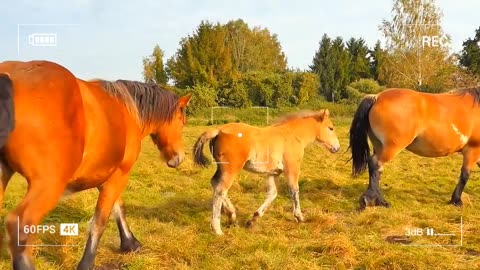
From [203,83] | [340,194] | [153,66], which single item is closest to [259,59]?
[153,66]

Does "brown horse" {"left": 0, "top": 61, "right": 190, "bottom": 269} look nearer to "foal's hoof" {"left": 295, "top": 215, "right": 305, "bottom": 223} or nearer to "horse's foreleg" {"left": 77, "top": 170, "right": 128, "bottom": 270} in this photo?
"horse's foreleg" {"left": 77, "top": 170, "right": 128, "bottom": 270}

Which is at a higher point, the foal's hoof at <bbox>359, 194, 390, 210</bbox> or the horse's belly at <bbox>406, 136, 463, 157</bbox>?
the horse's belly at <bbox>406, 136, 463, 157</bbox>

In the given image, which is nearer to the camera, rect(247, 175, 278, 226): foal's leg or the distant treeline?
rect(247, 175, 278, 226): foal's leg

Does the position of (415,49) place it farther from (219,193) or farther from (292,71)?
(219,193)

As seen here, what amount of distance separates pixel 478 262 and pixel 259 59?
1269 inches

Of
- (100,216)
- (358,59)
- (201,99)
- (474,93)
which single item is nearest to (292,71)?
(201,99)

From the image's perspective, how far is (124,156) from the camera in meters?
4.05

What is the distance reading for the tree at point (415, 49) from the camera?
20.6m

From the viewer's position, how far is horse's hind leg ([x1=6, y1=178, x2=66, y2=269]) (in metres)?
2.80

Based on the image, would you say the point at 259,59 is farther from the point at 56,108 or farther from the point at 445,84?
the point at 56,108

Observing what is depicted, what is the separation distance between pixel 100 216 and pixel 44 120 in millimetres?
1306

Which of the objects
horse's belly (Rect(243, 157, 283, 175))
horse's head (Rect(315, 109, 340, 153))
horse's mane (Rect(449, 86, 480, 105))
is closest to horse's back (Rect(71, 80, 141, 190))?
horse's belly (Rect(243, 157, 283, 175))

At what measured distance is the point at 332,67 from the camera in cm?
3644

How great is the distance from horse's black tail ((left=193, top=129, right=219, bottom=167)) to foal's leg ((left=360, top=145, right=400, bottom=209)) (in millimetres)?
2618
